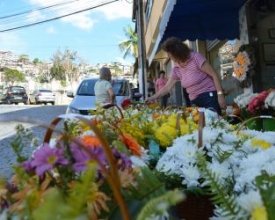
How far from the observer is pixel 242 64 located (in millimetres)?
6367

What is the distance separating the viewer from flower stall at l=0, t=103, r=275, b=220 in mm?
679

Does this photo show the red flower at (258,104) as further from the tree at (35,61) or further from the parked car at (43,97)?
the tree at (35,61)

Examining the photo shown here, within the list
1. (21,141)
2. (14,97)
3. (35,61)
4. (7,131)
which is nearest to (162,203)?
(21,141)

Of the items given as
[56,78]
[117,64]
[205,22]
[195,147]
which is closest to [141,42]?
[205,22]

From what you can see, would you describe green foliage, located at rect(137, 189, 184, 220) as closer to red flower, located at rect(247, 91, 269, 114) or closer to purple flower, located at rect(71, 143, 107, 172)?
purple flower, located at rect(71, 143, 107, 172)

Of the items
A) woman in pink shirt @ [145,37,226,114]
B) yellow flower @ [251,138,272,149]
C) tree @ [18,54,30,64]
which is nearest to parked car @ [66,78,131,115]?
woman in pink shirt @ [145,37,226,114]

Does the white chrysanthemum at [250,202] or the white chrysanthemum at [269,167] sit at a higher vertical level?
the white chrysanthemum at [269,167]

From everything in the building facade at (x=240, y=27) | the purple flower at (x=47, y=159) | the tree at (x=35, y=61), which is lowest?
the purple flower at (x=47, y=159)

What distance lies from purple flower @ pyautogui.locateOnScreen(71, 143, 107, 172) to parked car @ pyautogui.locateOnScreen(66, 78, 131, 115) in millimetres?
6783

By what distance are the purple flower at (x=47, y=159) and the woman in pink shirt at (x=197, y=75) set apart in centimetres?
328

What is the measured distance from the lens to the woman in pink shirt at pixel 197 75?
13.7ft

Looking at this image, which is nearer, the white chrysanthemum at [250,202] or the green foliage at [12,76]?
the white chrysanthemum at [250,202]

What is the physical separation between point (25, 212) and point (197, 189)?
1.93 ft

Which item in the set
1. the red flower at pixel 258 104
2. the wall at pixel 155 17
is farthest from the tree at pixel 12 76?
the red flower at pixel 258 104
